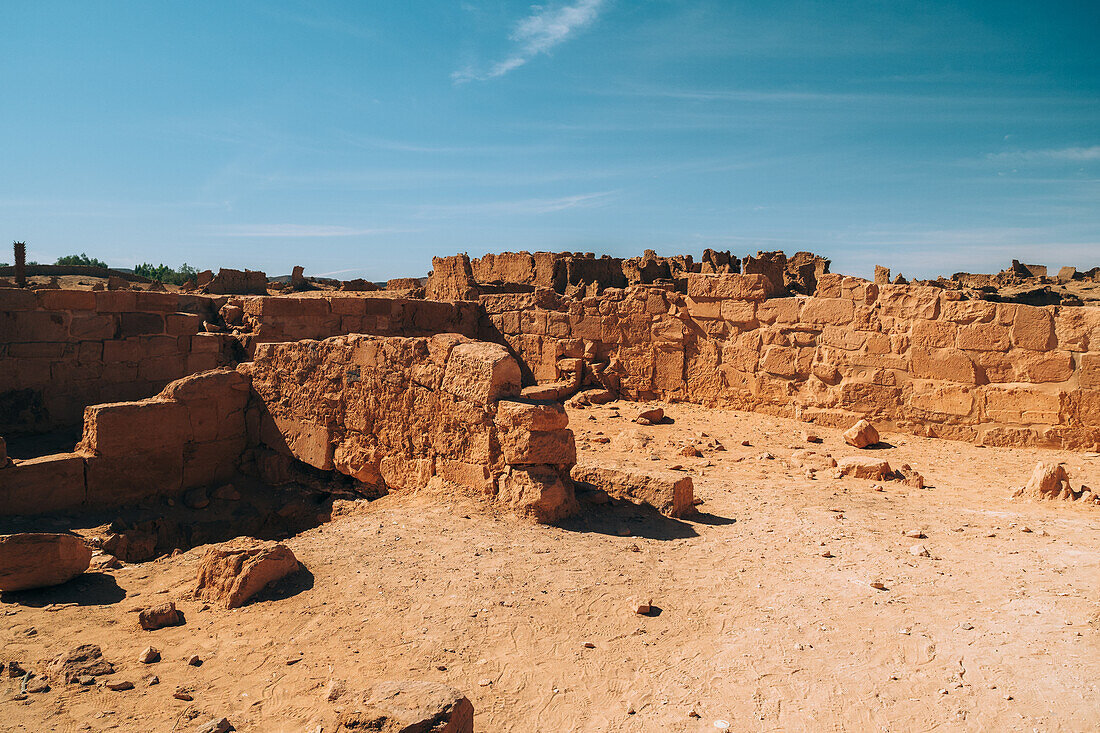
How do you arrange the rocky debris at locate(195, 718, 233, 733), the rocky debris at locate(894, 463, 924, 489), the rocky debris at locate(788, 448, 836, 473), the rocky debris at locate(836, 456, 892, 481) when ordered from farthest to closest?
1. the rocky debris at locate(788, 448, 836, 473)
2. the rocky debris at locate(836, 456, 892, 481)
3. the rocky debris at locate(894, 463, 924, 489)
4. the rocky debris at locate(195, 718, 233, 733)

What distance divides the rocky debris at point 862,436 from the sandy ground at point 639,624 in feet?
6.21

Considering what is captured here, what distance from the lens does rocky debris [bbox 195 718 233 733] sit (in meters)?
2.85

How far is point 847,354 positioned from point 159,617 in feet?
25.3

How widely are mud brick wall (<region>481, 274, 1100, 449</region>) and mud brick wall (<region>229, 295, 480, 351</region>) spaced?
1351 millimetres

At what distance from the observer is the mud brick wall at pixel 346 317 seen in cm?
1038

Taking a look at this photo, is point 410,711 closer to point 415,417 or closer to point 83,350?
point 415,417

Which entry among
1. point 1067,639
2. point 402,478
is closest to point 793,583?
point 1067,639

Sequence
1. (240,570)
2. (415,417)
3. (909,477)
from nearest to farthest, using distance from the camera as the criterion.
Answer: (240,570), (415,417), (909,477)

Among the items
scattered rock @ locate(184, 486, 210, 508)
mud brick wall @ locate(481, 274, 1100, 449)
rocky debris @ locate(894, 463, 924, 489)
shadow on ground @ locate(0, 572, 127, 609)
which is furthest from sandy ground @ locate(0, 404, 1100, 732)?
mud brick wall @ locate(481, 274, 1100, 449)

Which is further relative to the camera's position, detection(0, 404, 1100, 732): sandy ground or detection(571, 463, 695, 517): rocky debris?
detection(571, 463, 695, 517): rocky debris

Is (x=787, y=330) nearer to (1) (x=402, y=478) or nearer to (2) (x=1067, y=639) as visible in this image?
(1) (x=402, y=478)

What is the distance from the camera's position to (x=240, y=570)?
431cm

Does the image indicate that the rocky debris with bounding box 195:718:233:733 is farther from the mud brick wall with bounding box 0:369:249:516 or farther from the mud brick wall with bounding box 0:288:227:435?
the mud brick wall with bounding box 0:288:227:435

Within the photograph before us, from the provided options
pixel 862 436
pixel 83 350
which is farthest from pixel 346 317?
pixel 862 436
